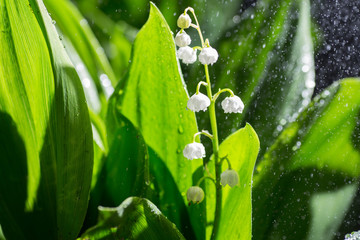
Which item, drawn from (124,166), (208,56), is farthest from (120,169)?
(208,56)

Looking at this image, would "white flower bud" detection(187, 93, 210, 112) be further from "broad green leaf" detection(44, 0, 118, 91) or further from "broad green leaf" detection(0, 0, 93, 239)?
"broad green leaf" detection(44, 0, 118, 91)

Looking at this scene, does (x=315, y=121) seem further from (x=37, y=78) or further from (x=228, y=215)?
(x=37, y=78)

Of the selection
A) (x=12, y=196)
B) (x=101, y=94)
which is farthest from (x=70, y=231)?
(x=101, y=94)

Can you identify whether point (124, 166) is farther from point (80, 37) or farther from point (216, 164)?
point (80, 37)

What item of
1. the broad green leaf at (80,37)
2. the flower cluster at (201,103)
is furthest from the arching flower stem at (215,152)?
the broad green leaf at (80,37)

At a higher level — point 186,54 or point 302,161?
point 186,54

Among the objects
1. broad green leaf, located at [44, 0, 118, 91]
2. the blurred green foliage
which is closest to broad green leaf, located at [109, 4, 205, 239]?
the blurred green foliage
